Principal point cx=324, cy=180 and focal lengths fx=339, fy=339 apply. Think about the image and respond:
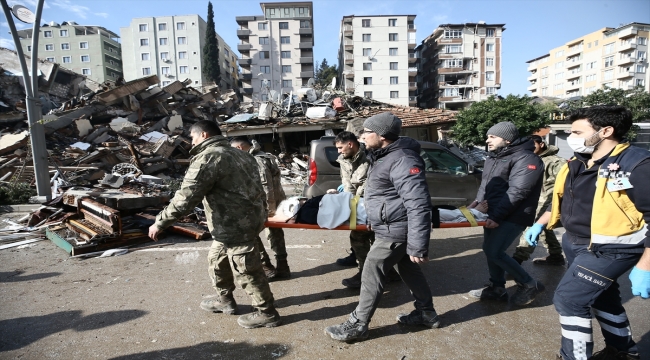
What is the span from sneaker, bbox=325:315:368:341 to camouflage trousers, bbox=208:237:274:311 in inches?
25.6

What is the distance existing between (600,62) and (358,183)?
255 feet

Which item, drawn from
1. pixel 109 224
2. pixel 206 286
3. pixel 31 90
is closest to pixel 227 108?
pixel 31 90

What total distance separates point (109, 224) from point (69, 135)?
12.3 meters

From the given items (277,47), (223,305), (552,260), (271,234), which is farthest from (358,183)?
(277,47)

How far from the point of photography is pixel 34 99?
26.7 ft

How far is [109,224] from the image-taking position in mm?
5379

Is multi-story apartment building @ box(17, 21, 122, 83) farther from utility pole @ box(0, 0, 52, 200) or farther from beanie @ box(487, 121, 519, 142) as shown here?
beanie @ box(487, 121, 519, 142)

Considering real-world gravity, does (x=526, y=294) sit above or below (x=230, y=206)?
below

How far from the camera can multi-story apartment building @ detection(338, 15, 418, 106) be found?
51.7m

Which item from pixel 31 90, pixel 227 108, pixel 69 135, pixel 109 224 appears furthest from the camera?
pixel 227 108

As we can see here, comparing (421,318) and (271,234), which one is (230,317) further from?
(421,318)

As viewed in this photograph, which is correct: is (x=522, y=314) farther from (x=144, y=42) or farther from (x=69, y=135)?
(x=144, y=42)

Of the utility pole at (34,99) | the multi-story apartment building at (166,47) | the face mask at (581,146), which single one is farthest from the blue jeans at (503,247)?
the multi-story apartment building at (166,47)

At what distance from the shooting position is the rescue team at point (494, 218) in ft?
6.97
